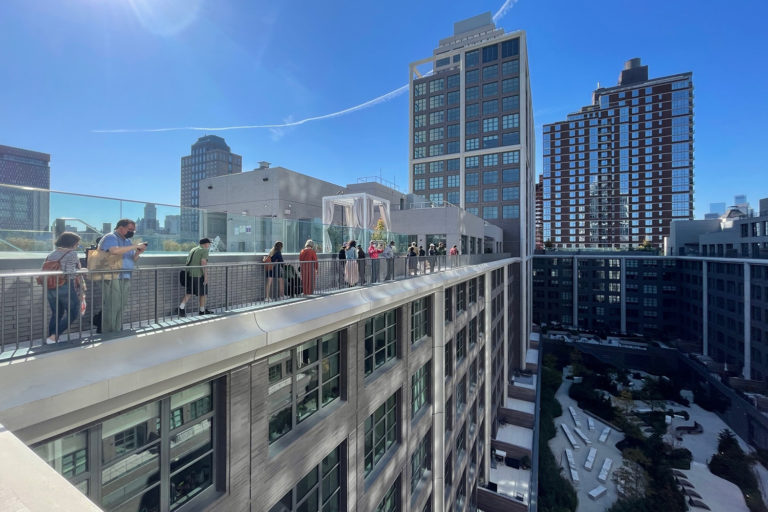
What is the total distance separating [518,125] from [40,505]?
52.4 m

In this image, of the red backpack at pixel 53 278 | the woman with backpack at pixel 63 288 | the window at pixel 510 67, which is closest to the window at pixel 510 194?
the window at pixel 510 67

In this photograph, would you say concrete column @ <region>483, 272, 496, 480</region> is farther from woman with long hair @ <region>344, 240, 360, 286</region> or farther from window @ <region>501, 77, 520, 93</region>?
window @ <region>501, 77, 520, 93</region>

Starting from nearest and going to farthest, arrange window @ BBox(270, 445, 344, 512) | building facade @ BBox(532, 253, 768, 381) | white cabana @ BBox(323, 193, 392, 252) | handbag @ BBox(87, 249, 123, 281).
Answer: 1. handbag @ BBox(87, 249, 123, 281)
2. window @ BBox(270, 445, 344, 512)
3. white cabana @ BBox(323, 193, 392, 252)
4. building facade @ BBox(532, 253, 768, 381)

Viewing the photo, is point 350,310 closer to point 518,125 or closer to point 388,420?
point 388,420

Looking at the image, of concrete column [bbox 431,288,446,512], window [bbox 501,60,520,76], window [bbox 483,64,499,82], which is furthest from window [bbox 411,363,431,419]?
window [bbox 483,64,499,82]

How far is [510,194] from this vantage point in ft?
154

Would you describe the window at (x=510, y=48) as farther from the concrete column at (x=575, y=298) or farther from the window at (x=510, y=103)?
the concrete column at (x=575, y=298)

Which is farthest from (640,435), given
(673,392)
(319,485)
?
(319,485)

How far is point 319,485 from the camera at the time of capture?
801 centimetres

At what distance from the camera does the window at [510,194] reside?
4650 cm

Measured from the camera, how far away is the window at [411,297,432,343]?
45.5 feet

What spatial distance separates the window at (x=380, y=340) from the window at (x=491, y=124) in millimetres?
43610

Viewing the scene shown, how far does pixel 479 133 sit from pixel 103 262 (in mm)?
50445

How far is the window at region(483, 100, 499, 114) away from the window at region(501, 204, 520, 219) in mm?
13972
